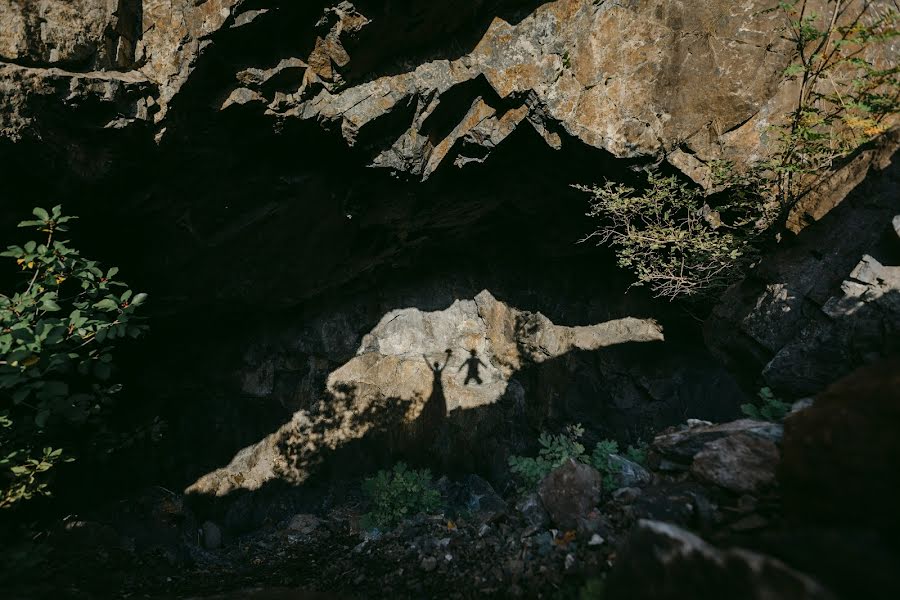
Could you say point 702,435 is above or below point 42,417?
above

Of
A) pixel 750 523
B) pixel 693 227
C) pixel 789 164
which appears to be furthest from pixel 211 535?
pixel 789 164

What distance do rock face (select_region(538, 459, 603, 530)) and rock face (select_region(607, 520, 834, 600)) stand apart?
1201 mm

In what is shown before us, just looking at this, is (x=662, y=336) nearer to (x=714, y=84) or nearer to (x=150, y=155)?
(x=714, y=84)

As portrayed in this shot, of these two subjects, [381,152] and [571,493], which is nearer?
[571,493]

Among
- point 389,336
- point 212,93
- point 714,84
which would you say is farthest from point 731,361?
point 212,93

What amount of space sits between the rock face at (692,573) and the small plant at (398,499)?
408 cm

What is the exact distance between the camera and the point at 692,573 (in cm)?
179

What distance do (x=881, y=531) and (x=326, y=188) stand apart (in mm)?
6372

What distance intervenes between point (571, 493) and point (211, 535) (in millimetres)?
6306

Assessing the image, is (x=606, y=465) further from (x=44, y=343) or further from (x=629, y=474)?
(x=44, y=343)

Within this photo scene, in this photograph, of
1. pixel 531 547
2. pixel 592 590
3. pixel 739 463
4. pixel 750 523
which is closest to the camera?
pixel 750 523

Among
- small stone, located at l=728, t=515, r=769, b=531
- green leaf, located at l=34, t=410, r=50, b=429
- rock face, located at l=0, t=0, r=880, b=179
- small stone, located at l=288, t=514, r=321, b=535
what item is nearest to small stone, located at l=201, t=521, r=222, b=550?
small stone, located at l=288, t=514, r=321, b=535

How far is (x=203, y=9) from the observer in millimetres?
4105

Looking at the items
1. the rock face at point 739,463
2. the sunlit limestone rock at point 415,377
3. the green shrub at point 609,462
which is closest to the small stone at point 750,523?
the rock face at point 739,463
